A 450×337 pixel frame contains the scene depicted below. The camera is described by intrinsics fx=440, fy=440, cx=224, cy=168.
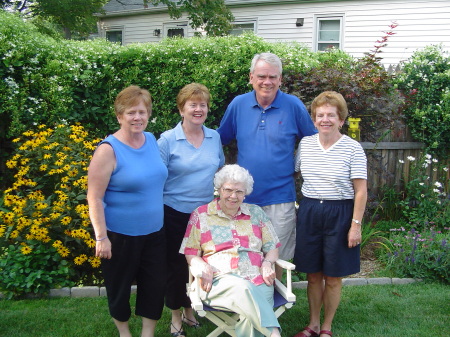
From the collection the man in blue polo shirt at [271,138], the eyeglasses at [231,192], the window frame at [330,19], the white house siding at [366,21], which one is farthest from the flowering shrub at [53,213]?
the window frame at [330,19]

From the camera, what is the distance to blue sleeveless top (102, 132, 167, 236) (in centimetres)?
257

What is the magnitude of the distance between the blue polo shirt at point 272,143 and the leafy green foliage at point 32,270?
1815mm

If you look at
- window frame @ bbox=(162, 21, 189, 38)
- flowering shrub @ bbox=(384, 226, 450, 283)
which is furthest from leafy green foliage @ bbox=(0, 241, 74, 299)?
window frame @ bbox=(162, 21, 189, 38)

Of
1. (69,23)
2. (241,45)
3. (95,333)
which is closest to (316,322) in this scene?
(95,333)

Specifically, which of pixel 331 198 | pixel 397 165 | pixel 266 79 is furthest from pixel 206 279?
pixel 397 165

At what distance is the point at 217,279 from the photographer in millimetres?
2789

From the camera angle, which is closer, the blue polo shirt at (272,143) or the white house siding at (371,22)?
the blue polo shirt at (272,143)

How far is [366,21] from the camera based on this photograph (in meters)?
10.7

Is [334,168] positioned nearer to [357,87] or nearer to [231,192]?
[231,192]

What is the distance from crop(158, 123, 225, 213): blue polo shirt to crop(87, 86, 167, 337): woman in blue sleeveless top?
0.16 metres

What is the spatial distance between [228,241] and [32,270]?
1.86 metres

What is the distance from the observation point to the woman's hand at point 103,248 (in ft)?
8.34

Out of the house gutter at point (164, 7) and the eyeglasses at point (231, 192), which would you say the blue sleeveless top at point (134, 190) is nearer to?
the eyeglasses at point (231, 192)

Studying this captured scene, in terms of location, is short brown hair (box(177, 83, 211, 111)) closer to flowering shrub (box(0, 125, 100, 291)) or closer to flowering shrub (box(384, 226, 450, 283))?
flowering shrub (box(0, 125, 100, 291))
